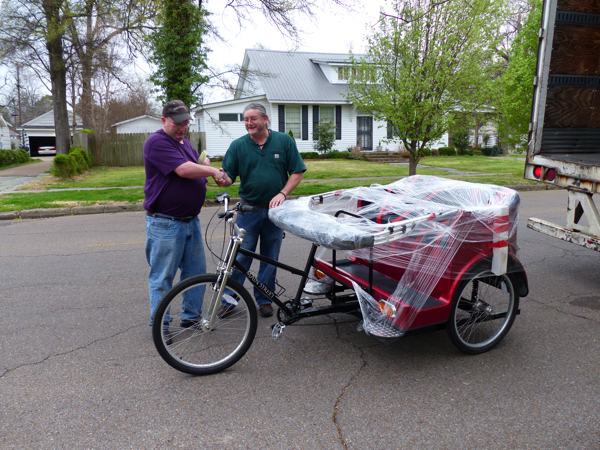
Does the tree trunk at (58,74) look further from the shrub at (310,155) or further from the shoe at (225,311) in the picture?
the shoe at (225,311)

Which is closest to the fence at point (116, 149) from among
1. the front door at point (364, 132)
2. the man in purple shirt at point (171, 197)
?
the front door at point (364, 132)

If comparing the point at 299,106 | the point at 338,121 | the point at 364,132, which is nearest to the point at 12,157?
the point at 299,106

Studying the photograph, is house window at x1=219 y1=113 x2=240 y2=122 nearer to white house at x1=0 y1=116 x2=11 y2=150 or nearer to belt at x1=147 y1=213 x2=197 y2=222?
white house at x1=0 y1=116 x2=11 y2=150

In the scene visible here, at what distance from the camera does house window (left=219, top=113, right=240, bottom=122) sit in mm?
28125

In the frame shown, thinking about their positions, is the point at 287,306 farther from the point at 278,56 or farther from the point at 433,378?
the point at 278,56

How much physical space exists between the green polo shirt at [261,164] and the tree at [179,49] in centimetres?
987

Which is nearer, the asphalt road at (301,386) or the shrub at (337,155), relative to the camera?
the asphalt road at (301,386)

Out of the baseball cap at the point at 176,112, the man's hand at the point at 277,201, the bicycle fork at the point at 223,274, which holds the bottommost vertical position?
the bicycle fork at the point at 223,274

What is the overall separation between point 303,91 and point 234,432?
27.3 meters

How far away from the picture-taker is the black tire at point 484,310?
3.79 meters

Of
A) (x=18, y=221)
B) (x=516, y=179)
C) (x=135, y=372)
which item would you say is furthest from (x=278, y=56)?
(x=135, y=372)

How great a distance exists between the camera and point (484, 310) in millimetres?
3902

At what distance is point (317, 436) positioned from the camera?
2.76m

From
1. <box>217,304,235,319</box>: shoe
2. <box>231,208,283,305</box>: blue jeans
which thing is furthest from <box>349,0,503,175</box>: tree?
<box>217,304,235,319</box>: shoe
